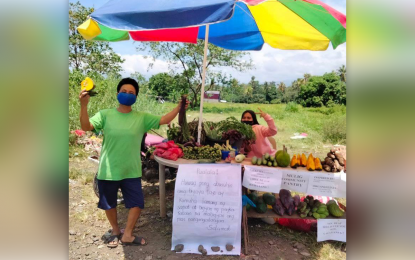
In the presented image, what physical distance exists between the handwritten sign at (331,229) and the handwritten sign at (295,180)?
44cm

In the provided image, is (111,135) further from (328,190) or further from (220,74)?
(220,74)

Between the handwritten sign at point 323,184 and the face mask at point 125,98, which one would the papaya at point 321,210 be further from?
the face mask at point 125,98

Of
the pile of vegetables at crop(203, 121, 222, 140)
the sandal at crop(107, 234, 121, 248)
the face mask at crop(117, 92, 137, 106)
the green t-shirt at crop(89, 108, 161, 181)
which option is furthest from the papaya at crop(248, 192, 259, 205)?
the face mask at crop(117, 92, 137, 106)

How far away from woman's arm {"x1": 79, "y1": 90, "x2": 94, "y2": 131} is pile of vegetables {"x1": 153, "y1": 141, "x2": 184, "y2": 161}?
2.72 feet

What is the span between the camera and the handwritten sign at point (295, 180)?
3.07 metres

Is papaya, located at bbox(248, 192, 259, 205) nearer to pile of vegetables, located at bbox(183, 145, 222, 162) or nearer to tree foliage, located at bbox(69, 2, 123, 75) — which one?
pile of vegetables, located at bbox(183, 145, 222, 162)

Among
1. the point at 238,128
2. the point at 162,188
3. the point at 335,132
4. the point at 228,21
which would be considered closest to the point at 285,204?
the point at 238,128

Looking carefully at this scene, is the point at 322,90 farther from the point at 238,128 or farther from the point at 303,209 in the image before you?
the point at 303,209

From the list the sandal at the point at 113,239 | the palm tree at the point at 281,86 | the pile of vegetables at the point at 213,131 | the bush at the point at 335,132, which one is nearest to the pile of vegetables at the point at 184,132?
the pile of vegetables at the point at 213,131

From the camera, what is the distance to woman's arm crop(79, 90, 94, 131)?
2.64m

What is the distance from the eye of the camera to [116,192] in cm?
320
